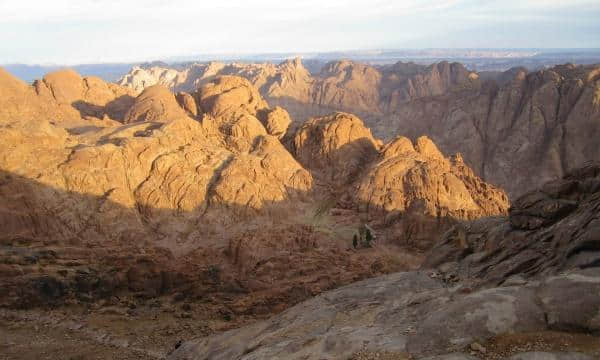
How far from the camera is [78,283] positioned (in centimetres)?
2634

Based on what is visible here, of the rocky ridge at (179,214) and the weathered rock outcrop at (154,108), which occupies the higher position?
the weathered rock outcrop at (154,108)

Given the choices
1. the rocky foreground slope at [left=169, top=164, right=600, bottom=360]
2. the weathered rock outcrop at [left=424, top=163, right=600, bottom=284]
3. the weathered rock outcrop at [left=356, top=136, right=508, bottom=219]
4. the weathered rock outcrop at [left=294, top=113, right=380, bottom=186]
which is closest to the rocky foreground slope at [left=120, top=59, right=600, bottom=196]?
the weathered rock outcrop at [left=356, top=136, right=508, bottom=219]

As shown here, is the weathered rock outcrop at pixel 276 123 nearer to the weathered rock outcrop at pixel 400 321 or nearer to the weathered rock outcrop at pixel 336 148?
the weathered rock outcrop at pixel 336 148

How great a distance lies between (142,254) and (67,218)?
5860 mm

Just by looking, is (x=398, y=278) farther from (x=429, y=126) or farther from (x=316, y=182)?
(x=429, y=126)

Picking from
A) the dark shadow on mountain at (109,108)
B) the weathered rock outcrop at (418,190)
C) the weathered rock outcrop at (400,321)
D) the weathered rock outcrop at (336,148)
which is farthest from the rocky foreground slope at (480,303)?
the dark shadow on mountain at (109,108)

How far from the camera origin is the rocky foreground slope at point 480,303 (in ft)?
38.3

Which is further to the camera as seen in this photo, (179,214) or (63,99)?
(63,99)

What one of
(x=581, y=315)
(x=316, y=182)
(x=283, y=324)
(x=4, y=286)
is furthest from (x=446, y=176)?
(x=4, y=286)

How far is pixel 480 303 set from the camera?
12.9 meters

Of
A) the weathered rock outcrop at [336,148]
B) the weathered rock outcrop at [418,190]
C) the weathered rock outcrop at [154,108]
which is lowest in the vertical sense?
the weathered rock outcrop at [418,190]

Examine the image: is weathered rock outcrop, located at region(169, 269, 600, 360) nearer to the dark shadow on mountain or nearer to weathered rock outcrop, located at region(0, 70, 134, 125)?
weathered rock outcrop, located at region(0, 70, 134, 125)

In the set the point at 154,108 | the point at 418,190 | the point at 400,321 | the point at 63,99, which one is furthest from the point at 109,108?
the point at 400,321

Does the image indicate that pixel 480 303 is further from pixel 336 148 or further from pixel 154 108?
pixel 154 108
